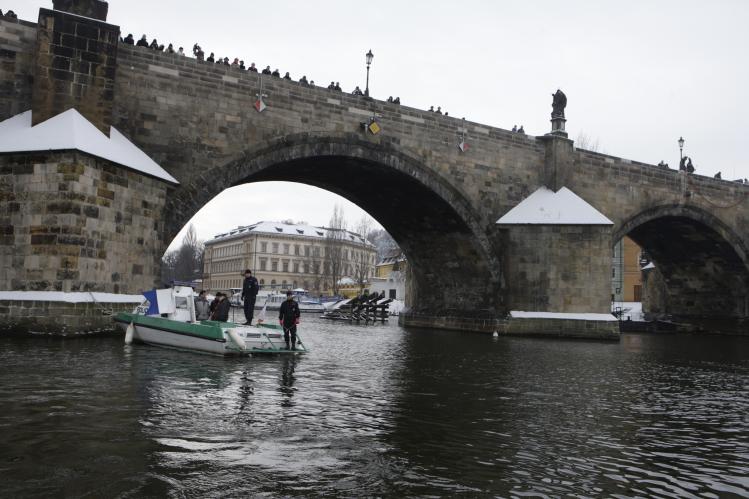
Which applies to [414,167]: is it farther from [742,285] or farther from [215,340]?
[742,285]

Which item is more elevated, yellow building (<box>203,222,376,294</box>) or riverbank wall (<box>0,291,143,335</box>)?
yellow building (<box>203,222,376,294</box>)

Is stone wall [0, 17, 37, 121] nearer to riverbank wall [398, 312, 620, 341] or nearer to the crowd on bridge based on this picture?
the crowd on bridge

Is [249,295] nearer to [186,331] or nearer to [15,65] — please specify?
[186,331]

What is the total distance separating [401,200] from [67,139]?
15321mm

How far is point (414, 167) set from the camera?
25.2 m

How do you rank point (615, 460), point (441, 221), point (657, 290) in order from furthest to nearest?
point (657, 290) → point (441, 221) → point (615, 460)

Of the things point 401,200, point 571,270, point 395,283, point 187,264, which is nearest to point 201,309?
point 401,200

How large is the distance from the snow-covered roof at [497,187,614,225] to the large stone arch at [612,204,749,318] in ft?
22.1

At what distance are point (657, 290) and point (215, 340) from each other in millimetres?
38838

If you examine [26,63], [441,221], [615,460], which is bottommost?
[615,460]

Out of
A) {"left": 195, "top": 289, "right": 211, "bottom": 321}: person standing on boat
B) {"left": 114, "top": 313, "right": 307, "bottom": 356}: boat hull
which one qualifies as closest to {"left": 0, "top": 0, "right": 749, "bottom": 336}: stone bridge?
{"left": 195, "top": 289, "right": 211, "bottom": 321}: person standing on boat

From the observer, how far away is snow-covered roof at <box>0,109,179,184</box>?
15297 millimetres

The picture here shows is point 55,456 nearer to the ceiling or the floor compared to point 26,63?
nearer to the floor

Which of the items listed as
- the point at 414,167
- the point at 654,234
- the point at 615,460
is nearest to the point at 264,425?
the point at 615,460
